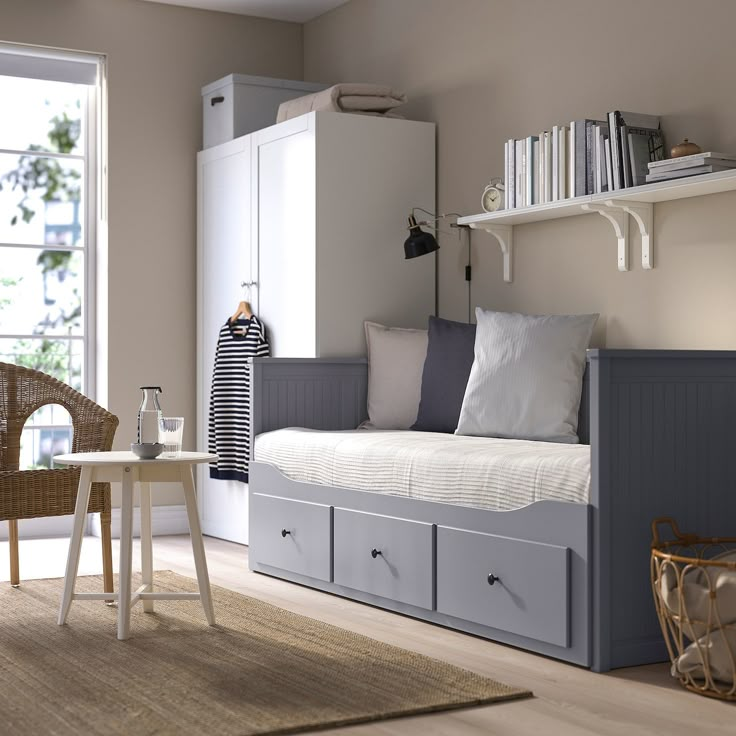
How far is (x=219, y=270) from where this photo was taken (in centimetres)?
499

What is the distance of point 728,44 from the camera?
326cm

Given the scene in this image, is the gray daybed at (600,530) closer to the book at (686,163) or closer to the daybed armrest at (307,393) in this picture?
the book at (686,163)

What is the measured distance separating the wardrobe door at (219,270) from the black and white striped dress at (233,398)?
13cm

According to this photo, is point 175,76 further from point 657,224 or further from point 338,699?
point 338,699

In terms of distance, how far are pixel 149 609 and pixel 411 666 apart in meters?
0.95

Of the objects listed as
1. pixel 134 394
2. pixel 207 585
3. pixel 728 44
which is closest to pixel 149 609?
pixel 207 585

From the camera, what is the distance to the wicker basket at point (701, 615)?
2.48 metres

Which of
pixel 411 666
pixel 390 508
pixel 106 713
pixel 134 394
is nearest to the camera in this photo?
pixel 106 713

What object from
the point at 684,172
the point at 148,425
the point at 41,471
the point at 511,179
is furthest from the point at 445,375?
the point at 41,471

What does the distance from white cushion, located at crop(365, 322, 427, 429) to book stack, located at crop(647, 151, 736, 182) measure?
1266mm

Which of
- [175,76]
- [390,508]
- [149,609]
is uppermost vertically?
[175,76]

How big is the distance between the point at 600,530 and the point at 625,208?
1.21m

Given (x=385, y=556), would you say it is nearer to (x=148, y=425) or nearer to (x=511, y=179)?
(x=148, y=425)

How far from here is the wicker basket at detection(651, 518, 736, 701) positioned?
2.48m
